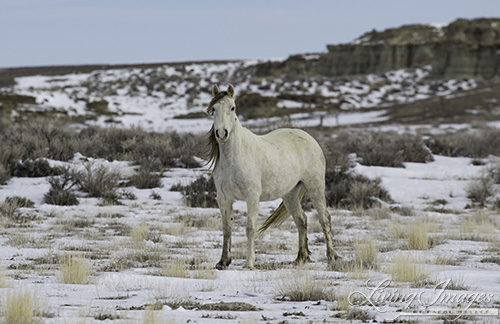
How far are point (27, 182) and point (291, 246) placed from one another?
22.7 feet

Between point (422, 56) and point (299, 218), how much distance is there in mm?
78789

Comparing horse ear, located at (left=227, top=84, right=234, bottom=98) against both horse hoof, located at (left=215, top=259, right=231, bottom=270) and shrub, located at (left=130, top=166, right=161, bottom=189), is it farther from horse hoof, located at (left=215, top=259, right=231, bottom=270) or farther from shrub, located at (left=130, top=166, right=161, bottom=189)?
shrub, located at (left=130, top=166, right=161, bottom=189)

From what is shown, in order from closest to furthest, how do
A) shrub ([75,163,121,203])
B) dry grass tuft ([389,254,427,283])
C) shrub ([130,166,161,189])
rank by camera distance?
dry grass tuft ([389,254,427,283]) → shrub ([75,163,121,203]) → shrub ([130,166,161,189])

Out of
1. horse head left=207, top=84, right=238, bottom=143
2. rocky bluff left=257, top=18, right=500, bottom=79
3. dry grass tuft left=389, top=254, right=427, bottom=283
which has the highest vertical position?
rocky bluff left=257, top=18, right=500, bottom=79

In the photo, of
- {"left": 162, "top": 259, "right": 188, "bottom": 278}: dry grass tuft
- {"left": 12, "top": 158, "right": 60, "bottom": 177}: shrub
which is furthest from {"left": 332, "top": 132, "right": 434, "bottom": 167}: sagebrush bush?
{"left": 162, "top": 259, "right": 188, "bottom": 278}: dry grass tuft

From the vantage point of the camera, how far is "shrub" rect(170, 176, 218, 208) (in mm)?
11805

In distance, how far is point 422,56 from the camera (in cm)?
8031

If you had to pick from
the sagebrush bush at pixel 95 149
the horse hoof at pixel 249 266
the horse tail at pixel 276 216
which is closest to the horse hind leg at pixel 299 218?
the horse tail at pixel 276 216

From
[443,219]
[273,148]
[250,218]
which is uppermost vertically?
[273,148]

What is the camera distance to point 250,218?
251 inches

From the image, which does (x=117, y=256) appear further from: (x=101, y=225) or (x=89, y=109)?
(x=89, y=109)

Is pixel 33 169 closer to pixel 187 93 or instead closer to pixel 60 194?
pixel 60 194

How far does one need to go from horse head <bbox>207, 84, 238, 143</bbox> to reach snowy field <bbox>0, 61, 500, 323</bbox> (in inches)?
56.6

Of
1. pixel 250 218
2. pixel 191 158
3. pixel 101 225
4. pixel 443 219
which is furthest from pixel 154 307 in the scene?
pixel 191 158
